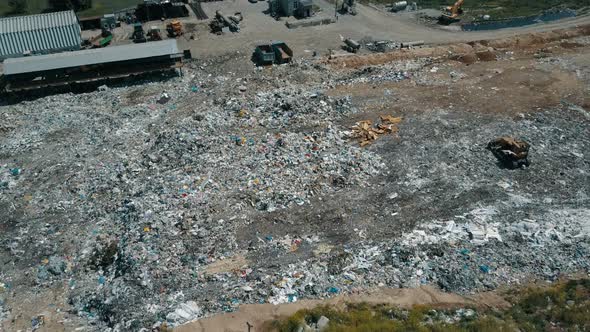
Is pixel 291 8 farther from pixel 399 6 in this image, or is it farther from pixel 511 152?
pixel 511 152

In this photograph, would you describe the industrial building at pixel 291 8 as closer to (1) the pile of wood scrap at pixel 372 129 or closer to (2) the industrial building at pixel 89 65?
(2) the industrial building at pixel 89 65

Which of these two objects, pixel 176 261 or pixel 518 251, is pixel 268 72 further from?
pixel 518 251

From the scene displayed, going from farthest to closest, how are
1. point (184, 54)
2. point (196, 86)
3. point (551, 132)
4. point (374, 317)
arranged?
point (184, 54) → point (196, 86) → point (551, 132) → point (374, 317)

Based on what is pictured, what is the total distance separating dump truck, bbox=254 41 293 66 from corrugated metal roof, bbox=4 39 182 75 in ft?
16.0

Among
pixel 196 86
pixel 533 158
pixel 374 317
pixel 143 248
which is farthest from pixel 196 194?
pixel 533 158

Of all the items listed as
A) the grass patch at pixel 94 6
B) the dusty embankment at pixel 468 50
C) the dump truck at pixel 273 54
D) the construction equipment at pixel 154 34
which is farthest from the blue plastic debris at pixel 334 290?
the grass patch at pixel 94 6

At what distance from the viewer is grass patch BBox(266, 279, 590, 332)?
13.3 metres

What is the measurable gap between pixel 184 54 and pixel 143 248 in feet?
54.9

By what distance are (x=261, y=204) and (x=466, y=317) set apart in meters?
7.84

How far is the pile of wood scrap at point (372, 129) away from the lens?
850 inches

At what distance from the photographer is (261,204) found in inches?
709

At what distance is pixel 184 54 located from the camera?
98.0ft

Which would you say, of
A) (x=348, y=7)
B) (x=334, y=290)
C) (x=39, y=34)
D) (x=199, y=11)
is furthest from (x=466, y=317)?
(x=199, y=11)

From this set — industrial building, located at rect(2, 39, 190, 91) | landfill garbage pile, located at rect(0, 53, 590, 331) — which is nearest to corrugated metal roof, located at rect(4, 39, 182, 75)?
industrial building, located at rect(2, 39, 190, 91)
